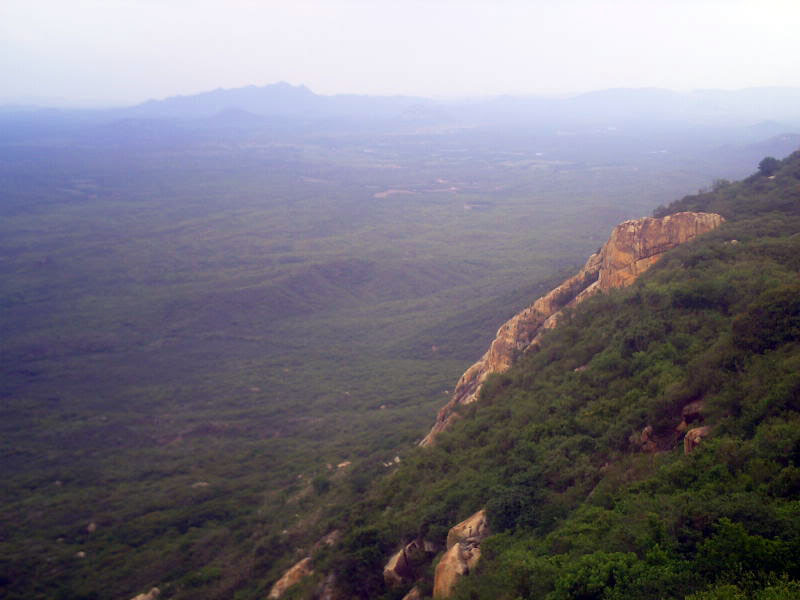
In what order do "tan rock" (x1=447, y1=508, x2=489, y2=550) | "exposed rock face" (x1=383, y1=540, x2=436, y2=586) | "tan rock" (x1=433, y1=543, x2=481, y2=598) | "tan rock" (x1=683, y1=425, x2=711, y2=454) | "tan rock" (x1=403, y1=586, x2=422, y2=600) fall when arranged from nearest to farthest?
"tan rock" (x1=683, y1=425, x2=711, y2=454), "tan rock" (x1=433, y1=543, x2=481, y2=598), "tan rock" (x1=403, y1=586, x2=422, y2=600), "tan rock" (x1=447, y1=508, x2=489, y2=550), "exposed rock face" (x1=383, y1=540, x2=436, y2=586)

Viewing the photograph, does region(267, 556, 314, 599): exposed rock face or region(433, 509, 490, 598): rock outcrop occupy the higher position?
region(433, 509, 490, 598): rock outcrop

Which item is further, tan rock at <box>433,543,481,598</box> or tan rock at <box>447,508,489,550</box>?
Result: tan rock at <box>447,508,489,550</box>

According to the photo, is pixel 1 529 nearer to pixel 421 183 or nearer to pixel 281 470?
pixel 281 470

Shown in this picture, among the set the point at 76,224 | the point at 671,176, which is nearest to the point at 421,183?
the point at 671,176

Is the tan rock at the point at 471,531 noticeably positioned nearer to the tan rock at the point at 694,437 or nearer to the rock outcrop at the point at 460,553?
the rock outcrop at the point at 460,553

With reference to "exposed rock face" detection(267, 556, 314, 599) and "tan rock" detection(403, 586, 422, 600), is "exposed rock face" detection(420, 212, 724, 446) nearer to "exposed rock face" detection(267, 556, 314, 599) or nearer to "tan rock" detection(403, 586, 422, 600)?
"exposed rock face" detection(267, 556, 314, 599)

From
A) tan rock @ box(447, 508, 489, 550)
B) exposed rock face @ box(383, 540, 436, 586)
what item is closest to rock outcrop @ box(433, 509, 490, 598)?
tan rock @ box(447, 508, 489, 550)

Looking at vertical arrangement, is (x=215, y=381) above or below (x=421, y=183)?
below

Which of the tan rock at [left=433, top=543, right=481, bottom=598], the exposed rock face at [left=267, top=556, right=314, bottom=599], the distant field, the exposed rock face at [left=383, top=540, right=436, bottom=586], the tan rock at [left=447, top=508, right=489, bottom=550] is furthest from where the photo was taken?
the distant field
